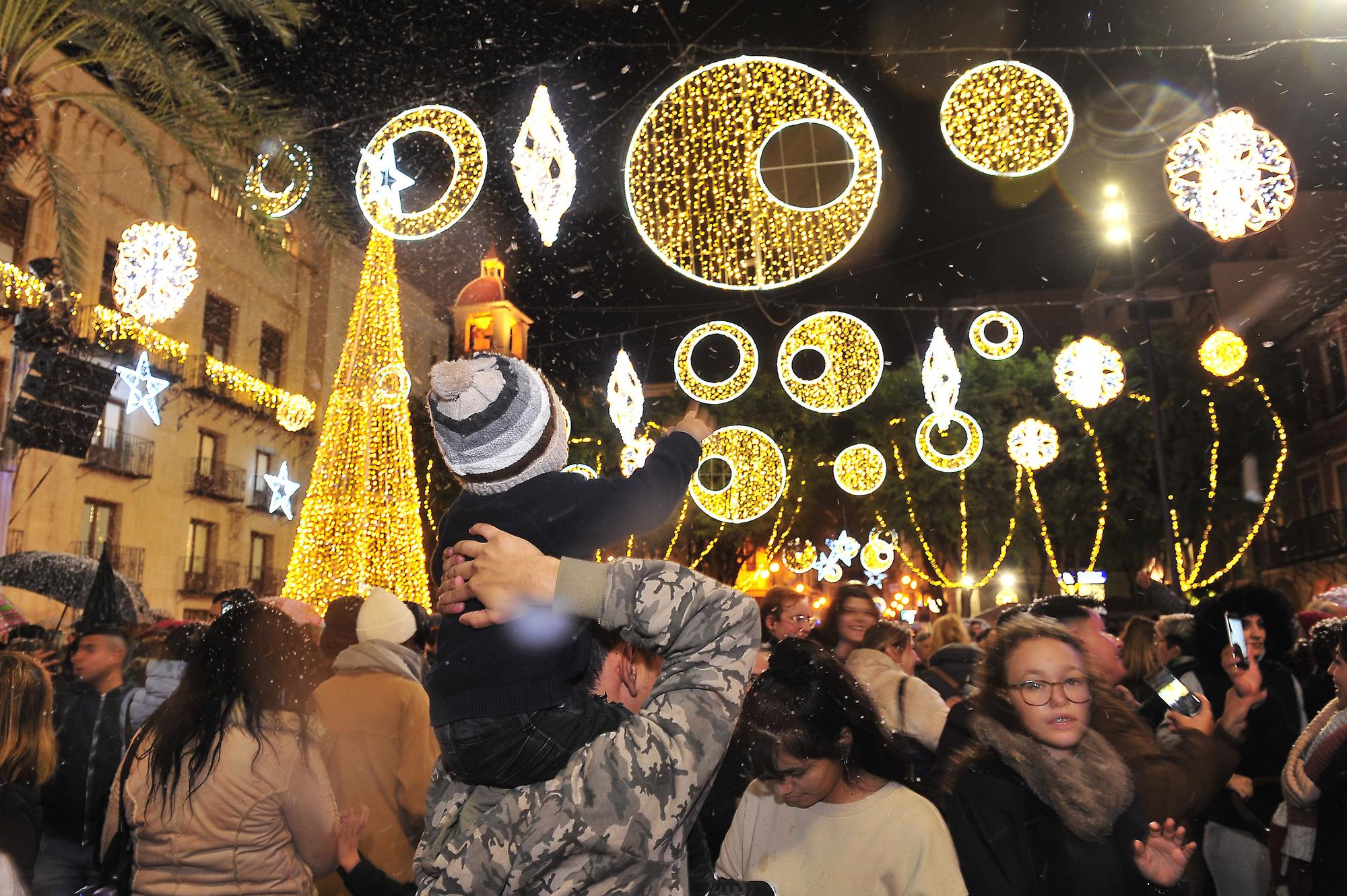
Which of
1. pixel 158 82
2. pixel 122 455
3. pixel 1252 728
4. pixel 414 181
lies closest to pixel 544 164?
pixel 414 181

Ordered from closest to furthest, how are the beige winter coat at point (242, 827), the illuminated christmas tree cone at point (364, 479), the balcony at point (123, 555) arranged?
the beige winter coat at point (242, 827), the illuminated christmas tree cone at point (364, 479), the balcony at point (123, 555)

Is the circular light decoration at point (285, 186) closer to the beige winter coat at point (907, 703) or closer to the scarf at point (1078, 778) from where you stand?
the beige winter coat at point (907, 703)

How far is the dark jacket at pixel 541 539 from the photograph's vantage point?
1.97 metres

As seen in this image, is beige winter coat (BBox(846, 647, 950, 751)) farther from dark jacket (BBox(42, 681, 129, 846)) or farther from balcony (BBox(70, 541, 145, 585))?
balcony (BBox(70, 541, 145, 585))

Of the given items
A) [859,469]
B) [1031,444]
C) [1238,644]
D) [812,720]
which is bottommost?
[812,720]

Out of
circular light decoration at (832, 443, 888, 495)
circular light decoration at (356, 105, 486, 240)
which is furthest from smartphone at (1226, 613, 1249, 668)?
circular light decoration at (832, 443, 888, 495)

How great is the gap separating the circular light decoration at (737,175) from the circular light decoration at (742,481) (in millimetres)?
12460

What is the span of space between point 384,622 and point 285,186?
23.7 feet

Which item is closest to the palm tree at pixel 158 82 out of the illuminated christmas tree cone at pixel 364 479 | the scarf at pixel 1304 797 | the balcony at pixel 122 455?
the illuminated christmas tree cone at pixel 364 479

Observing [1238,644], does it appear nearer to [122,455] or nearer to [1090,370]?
[1090,370]

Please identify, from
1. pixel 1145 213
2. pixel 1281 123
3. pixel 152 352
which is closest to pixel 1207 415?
pixel 1145 213

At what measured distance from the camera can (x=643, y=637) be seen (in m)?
1.96

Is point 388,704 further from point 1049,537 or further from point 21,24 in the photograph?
point 1049,537

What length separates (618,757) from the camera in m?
1.91
